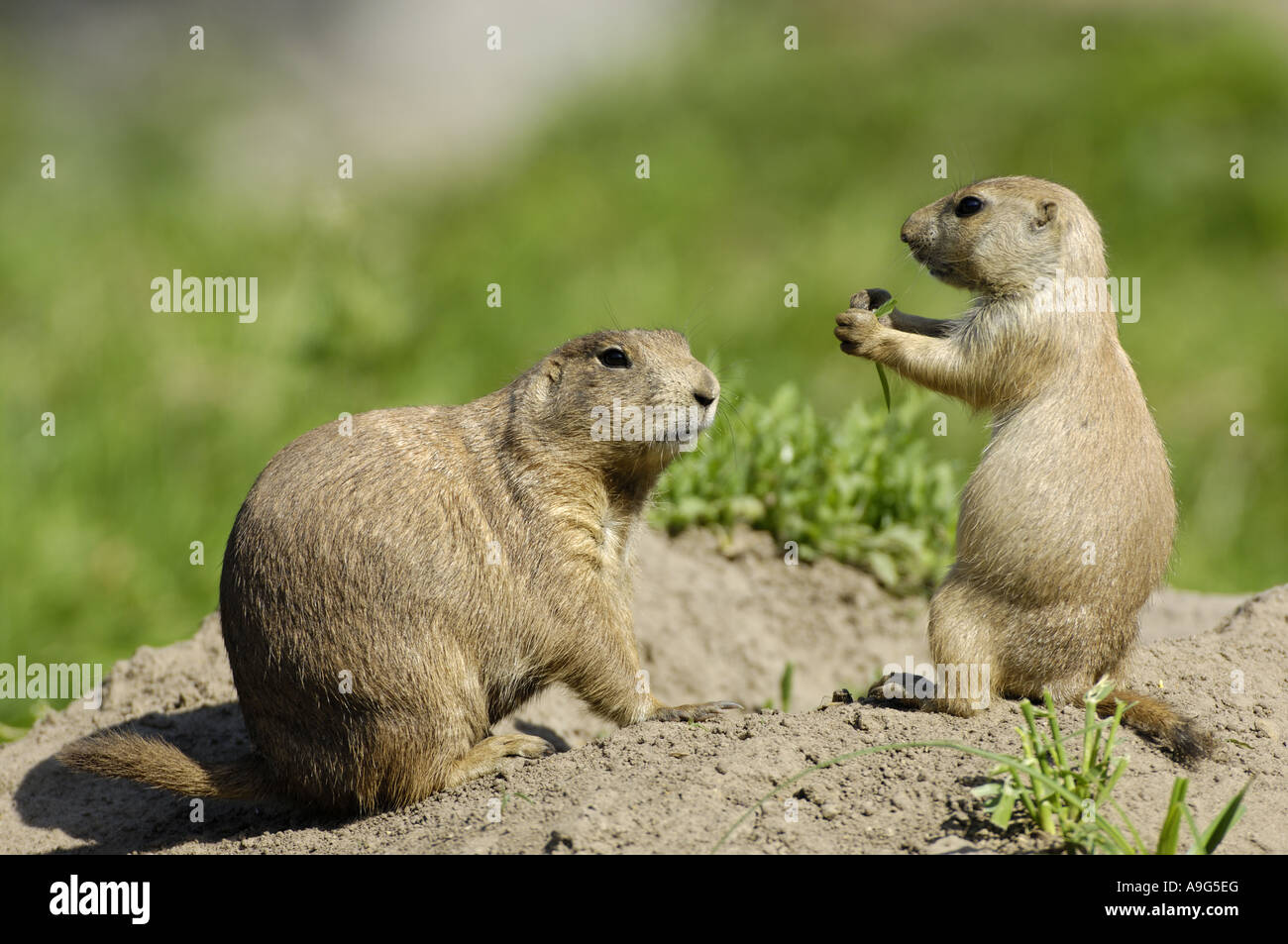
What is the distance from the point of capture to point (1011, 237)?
470 cm

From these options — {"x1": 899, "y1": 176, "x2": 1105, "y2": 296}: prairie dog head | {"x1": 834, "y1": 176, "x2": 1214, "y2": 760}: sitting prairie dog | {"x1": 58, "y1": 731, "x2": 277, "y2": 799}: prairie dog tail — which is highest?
{"x1": 899, "y1": 176, "x2": 1105, "y2": 296}: prairie dog head

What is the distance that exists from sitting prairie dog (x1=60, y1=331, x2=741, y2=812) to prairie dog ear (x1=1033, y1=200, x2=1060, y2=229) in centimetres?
136

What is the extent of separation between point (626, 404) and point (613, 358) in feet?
0.83

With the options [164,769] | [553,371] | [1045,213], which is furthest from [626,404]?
[164,769]

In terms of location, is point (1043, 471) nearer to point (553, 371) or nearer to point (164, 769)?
point (553, 371)

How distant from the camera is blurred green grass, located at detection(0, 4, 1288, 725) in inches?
356

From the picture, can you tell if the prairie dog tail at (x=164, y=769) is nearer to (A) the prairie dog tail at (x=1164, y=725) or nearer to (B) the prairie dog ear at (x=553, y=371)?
(B) the prairie dog ear at (x=553, y=371)

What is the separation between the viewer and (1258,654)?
5281 millimetres

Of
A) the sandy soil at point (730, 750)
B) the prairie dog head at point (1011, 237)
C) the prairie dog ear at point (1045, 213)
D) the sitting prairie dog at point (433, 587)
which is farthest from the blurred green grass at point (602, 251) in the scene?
the prairie dog ear at point (1045, 213)

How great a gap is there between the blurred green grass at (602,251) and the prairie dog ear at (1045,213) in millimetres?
3734

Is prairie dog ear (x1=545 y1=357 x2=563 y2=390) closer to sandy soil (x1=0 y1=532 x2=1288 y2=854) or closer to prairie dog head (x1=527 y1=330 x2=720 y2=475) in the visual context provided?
prairie dog head (x1=527 y1=330 x2=720 y2=475)

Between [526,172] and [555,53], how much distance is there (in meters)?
2.18

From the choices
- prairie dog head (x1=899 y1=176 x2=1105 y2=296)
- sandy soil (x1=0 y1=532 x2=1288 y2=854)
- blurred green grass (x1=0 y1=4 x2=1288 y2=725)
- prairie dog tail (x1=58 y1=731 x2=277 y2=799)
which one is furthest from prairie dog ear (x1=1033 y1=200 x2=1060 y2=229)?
blurred green grass (x1=0 y1=4 x2=1288 y2=725)

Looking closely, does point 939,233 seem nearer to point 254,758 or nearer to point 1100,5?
point 254,758
